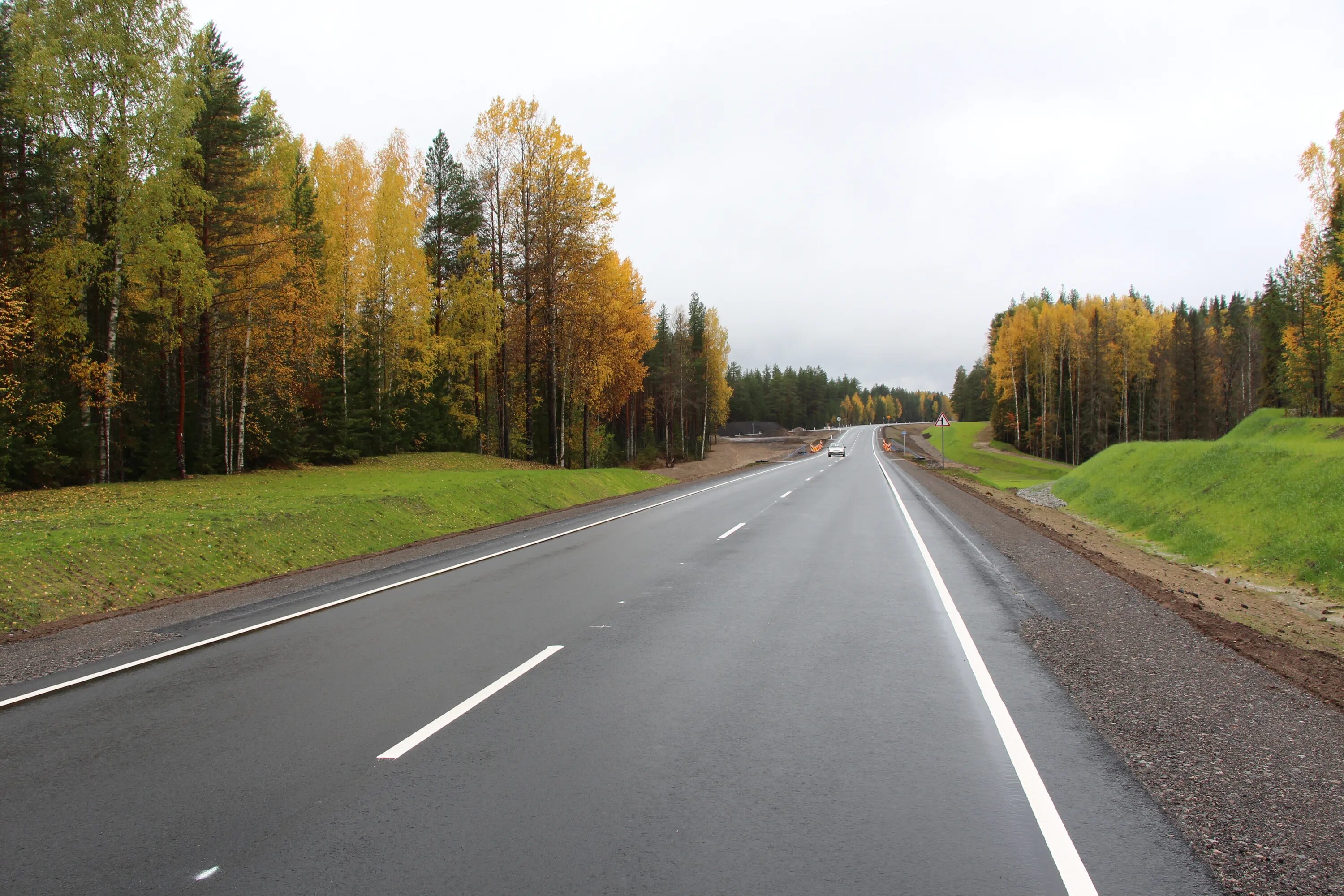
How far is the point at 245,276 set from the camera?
25906 mm

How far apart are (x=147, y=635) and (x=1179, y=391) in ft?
275

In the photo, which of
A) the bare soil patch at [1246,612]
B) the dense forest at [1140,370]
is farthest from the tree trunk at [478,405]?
the dense forest at [1140,370]

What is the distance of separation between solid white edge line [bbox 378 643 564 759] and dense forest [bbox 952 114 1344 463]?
59180mm

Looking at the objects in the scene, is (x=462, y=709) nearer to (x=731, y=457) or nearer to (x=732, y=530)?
(x=732, y=530)

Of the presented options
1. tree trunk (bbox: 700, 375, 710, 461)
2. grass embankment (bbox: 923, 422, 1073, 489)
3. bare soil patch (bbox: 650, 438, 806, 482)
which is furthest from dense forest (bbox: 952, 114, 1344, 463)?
tree trunk (bbox: 700, 375, 710, 461)

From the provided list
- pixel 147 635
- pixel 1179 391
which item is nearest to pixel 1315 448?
pixel 147 635

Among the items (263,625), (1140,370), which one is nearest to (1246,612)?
(263,625)

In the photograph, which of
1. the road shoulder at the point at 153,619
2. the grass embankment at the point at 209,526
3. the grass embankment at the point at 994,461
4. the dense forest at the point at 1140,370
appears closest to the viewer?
the road shoulder at the point at 153,619

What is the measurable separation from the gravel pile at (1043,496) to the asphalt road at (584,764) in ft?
69.6

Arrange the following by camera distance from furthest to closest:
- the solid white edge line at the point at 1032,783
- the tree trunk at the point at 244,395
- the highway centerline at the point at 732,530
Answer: the tree trunk at the point at 244,395 → the highway centerline at the point at 732,530 → the solid white edge line at the point at 1032,783

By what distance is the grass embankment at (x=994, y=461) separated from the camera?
4462cm

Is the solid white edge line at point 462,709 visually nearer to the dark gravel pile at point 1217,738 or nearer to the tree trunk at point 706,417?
the dark gravel pile at point 1217,738

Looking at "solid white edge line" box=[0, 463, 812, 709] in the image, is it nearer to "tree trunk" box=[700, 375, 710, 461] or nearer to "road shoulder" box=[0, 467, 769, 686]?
"road shoulder" box=[0, 467, 769, 686]

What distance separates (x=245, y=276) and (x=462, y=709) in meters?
26.3
